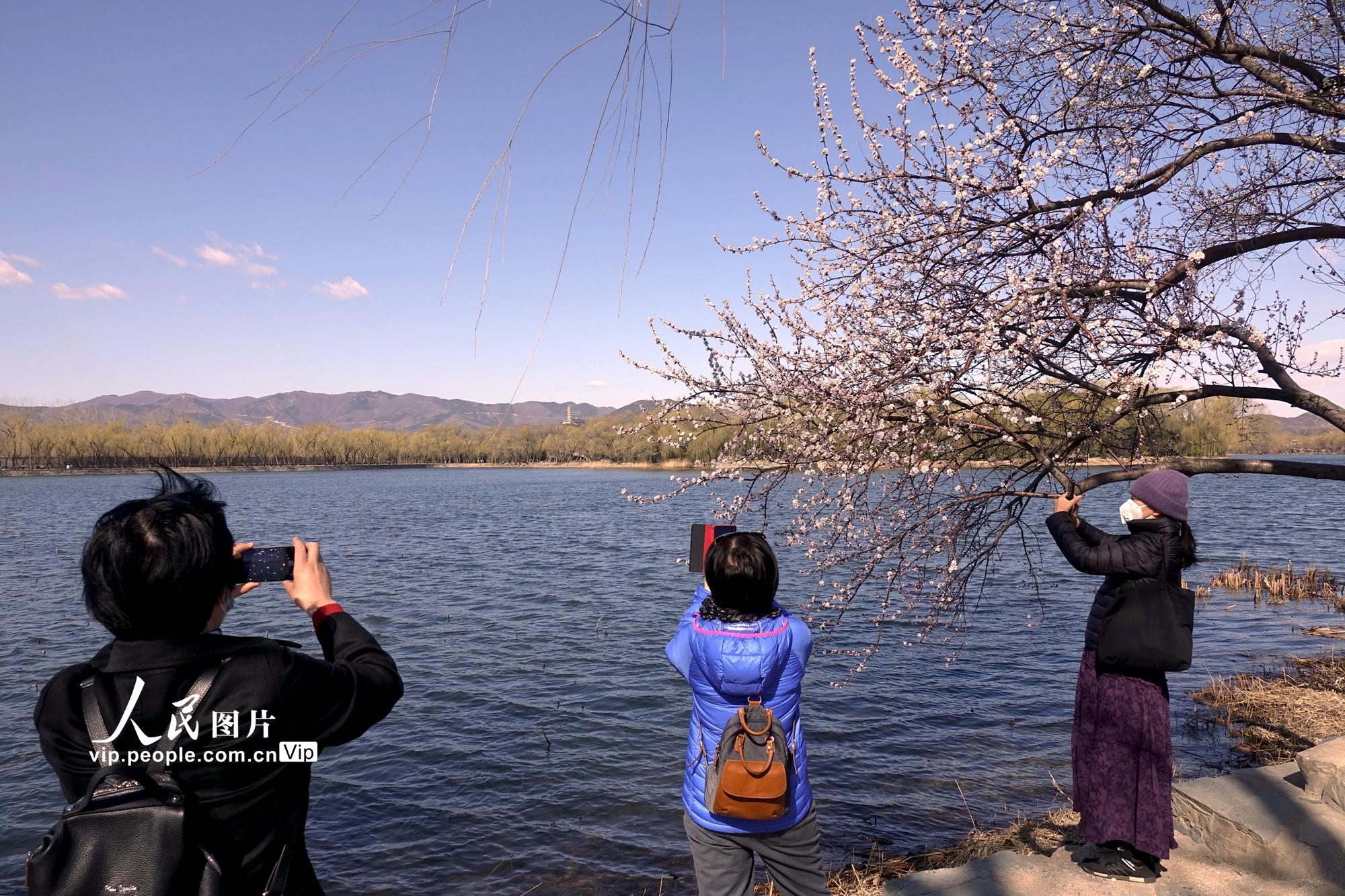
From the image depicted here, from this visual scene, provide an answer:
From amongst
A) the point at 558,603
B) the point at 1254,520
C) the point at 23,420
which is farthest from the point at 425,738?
the point at 23,420

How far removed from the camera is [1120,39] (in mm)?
5754

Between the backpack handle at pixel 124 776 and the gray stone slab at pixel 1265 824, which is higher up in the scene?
the backpack handle at pixel 124 776

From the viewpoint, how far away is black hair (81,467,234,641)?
77.2 inches

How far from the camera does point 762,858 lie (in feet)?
11.0

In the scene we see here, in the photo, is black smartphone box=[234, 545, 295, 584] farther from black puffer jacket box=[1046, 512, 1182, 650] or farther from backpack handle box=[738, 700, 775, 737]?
black puffer jacket box=[1046, 512, 1182, 650]

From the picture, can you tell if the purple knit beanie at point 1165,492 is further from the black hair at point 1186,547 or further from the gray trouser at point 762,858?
the gray trouser at point 762,858

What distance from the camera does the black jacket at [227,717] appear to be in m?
1.92

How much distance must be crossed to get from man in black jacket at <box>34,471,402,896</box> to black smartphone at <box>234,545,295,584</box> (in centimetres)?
7

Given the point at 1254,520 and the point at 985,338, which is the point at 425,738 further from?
the point at 1254,520

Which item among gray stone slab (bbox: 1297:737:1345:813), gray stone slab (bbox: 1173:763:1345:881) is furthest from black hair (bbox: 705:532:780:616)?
gray stone slab (bbox: 1297:737:1345:813)

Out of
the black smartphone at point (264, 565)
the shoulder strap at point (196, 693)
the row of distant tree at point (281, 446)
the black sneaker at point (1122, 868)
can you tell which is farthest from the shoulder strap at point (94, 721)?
the row of distant tree at point (281, 446)

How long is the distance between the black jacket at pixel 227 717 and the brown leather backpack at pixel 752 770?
5.12ft

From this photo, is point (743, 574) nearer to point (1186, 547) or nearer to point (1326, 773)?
point (1186, 547)

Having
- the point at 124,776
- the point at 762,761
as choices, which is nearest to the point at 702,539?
the point at 762,761
